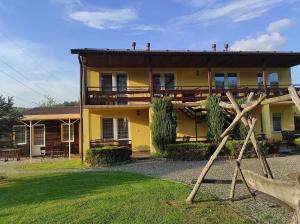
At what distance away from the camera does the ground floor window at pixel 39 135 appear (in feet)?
87.2

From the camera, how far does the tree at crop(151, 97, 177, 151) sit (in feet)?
62.0

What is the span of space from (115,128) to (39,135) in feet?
24.4

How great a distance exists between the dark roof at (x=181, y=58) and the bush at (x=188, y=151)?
5.80 meters

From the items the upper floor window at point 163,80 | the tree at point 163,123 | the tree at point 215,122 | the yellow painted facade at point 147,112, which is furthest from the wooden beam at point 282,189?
the upper floor window at point 163,80

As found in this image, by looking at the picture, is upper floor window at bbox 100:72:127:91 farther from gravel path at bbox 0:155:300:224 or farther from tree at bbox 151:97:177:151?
gravel path at bbox 0:155:300:224

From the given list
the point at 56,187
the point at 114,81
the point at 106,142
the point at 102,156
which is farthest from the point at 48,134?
the point at 56,187

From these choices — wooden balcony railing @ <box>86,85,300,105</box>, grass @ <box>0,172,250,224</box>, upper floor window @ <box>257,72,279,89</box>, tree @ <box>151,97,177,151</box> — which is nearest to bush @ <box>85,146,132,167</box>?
tree @ <box>151,97,177,151</box>

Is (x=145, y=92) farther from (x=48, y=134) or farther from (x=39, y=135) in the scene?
(x=39, y=135)

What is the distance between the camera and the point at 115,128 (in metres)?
22.9

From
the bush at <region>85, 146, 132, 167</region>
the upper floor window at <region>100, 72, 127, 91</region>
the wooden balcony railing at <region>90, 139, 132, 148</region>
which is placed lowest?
the bush at <region>85, 146, 132, 167</region>

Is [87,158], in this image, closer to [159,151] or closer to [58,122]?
[159,151]

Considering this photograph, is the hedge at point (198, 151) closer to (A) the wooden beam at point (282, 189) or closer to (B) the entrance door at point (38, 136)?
(A) the wooden beam at point (282, 189)

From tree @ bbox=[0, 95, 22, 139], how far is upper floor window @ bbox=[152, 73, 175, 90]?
10.7 metres

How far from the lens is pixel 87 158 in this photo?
675 inches
